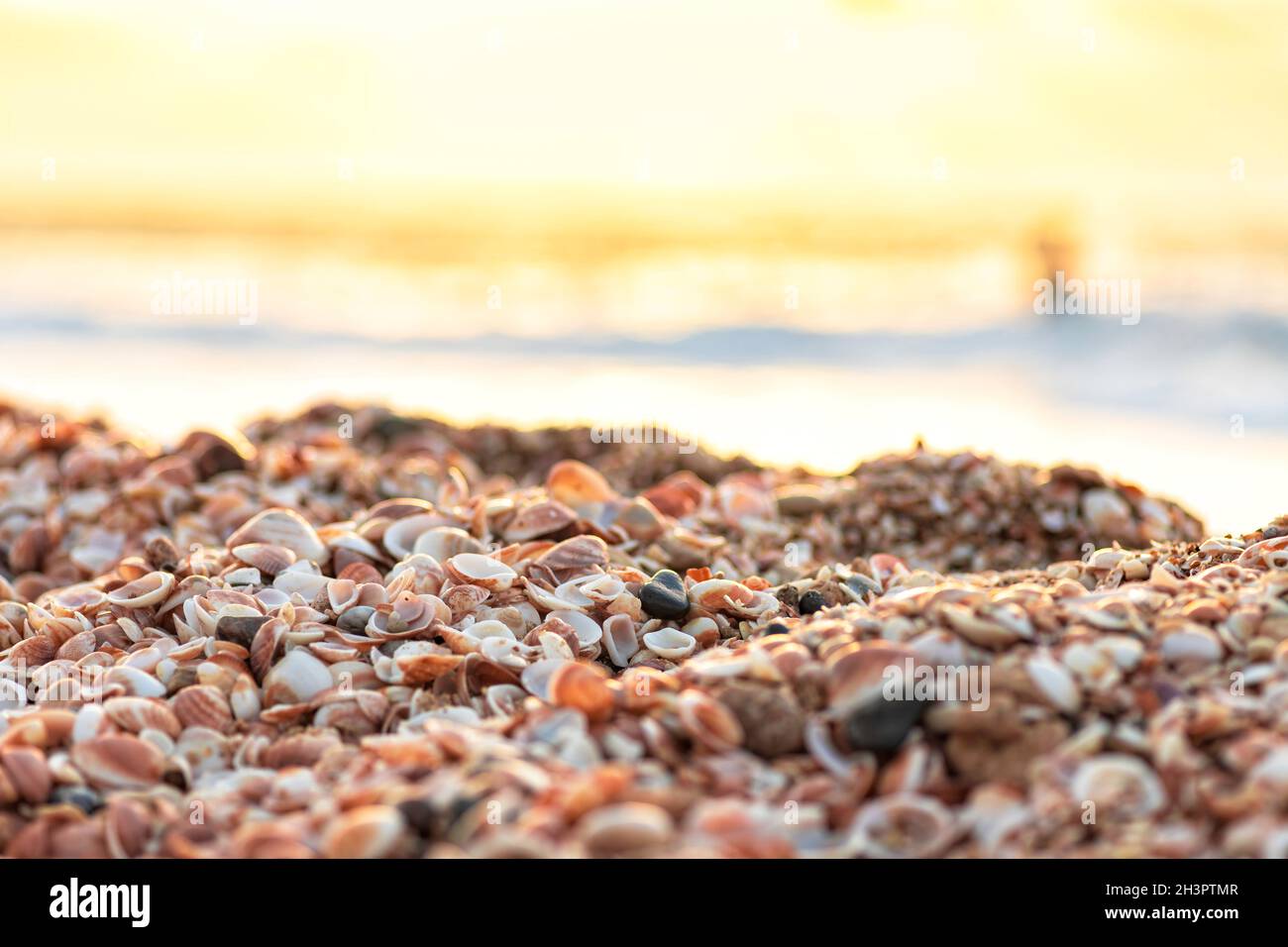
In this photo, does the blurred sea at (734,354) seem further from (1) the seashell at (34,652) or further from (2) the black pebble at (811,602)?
(1) the seashell at (34,652)

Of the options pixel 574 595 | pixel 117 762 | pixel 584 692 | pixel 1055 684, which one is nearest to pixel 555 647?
pixel 574 595

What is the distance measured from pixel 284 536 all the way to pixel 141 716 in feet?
3.27

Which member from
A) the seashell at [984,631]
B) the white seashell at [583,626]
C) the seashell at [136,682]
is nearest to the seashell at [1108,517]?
the white seashell at [583,626]

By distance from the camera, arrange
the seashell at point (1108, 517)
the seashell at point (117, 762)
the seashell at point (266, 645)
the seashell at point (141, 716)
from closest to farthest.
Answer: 1. the seashell at point (117, 762)
2. the seashell at point (141, 716)
3. the seashell at point (266, 645)
4. the seashell at point (1108, 517)

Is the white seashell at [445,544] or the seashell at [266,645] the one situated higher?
the white seashell at [445,544]

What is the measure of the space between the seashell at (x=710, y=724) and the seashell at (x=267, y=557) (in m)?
1.50

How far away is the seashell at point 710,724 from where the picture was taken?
2.09m

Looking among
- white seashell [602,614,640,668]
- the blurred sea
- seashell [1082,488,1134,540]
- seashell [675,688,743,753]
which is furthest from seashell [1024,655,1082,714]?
the blurred sea

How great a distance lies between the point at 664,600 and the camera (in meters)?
2.99

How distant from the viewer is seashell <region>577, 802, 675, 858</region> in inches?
69.9

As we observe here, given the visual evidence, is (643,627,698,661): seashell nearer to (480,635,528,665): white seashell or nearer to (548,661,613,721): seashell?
(480,635,528,665): white seashell

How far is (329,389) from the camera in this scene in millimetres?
10453
